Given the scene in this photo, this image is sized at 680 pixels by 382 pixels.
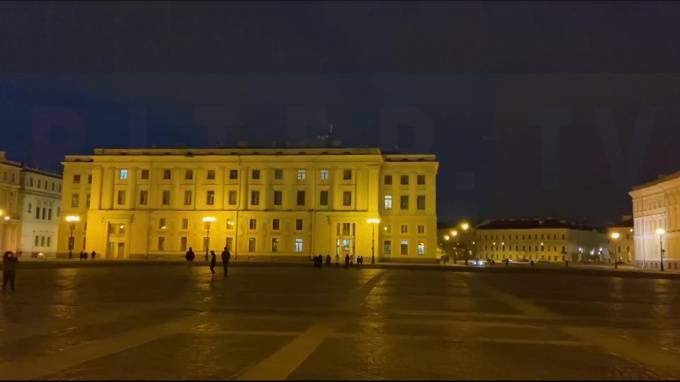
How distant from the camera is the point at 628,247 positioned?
15925 centimetres

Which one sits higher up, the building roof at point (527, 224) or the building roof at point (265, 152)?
the building roof at point (265, 152)

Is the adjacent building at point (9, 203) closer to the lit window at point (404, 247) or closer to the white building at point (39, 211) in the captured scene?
the white building at point (39, 211)

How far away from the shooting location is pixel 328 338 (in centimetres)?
1245

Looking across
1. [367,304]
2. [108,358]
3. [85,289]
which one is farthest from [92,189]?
[108,358]

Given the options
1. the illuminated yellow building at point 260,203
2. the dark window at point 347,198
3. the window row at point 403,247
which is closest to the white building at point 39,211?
the illuminated yellow building at point 260,203

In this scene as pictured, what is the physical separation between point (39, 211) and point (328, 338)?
397 ft

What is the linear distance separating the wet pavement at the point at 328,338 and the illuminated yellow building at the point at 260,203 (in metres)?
74.2

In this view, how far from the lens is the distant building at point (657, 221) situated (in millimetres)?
94500

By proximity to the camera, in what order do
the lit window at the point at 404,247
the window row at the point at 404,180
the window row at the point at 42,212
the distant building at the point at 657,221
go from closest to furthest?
the distant building at the point at 657,221 → the lit window at the point at 404,247 → the window row at the point at 404,180 → the window row at the point at 42,212

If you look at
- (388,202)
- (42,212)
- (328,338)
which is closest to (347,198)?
(388,202)

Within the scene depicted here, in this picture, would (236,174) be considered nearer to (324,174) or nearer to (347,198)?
(324,174)

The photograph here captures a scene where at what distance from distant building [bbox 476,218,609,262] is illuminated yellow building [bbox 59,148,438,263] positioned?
7508 centimetres

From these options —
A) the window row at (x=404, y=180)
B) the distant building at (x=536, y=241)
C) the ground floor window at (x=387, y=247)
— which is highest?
the window row at (x=404, y=180)

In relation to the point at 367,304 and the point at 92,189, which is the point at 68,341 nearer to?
the point at 367,304
